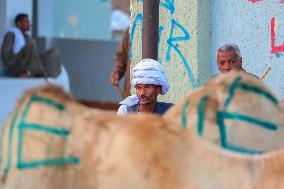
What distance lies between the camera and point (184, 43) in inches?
257

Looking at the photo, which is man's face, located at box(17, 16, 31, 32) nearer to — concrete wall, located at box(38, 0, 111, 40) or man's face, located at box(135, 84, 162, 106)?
concrete wall, located at box(38, 0, 111, 40)

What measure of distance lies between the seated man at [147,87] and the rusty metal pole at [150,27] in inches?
33.5

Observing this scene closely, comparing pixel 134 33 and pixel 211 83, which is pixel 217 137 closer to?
pixel 211 83

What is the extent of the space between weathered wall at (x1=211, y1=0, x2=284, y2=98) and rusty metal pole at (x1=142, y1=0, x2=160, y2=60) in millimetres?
876

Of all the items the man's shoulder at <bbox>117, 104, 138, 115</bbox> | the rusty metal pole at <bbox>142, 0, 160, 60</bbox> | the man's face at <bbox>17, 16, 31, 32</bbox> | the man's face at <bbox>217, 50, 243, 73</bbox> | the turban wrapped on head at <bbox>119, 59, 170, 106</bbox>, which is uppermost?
the man's face at <bbox>17, 16, 31, 32</bbox>

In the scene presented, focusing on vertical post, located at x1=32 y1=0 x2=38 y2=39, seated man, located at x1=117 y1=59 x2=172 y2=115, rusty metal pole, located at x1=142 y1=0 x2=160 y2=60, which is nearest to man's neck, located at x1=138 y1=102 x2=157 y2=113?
seated man, located at x1=117 y1=59 x2=172 y2=115

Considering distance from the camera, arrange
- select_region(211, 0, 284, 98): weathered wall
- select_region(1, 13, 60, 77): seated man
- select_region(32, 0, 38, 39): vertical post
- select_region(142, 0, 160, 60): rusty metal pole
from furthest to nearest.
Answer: select_region(32, 0, 38, 39): vertical post
select_region(1, 13, 60, 77): seated man
select_region(211, 0, 284, 98): weathered wall
select_region(142, 0, 160, 60): rusty metal pole

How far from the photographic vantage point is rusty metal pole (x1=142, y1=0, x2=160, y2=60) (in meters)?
5.68

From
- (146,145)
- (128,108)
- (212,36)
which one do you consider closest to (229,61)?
(128,108)

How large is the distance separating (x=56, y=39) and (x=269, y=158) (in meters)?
12.7

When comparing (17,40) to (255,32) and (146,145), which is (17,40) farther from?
(146,145)

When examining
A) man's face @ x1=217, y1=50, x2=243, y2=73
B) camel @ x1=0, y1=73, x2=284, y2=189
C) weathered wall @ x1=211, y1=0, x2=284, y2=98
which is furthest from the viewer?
weathered wall @ x1=211, y1=0, x2=284, y2=98

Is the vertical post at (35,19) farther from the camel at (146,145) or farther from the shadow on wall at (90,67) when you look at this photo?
the camel at (146,145)

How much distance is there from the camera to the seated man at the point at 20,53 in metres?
12.0
